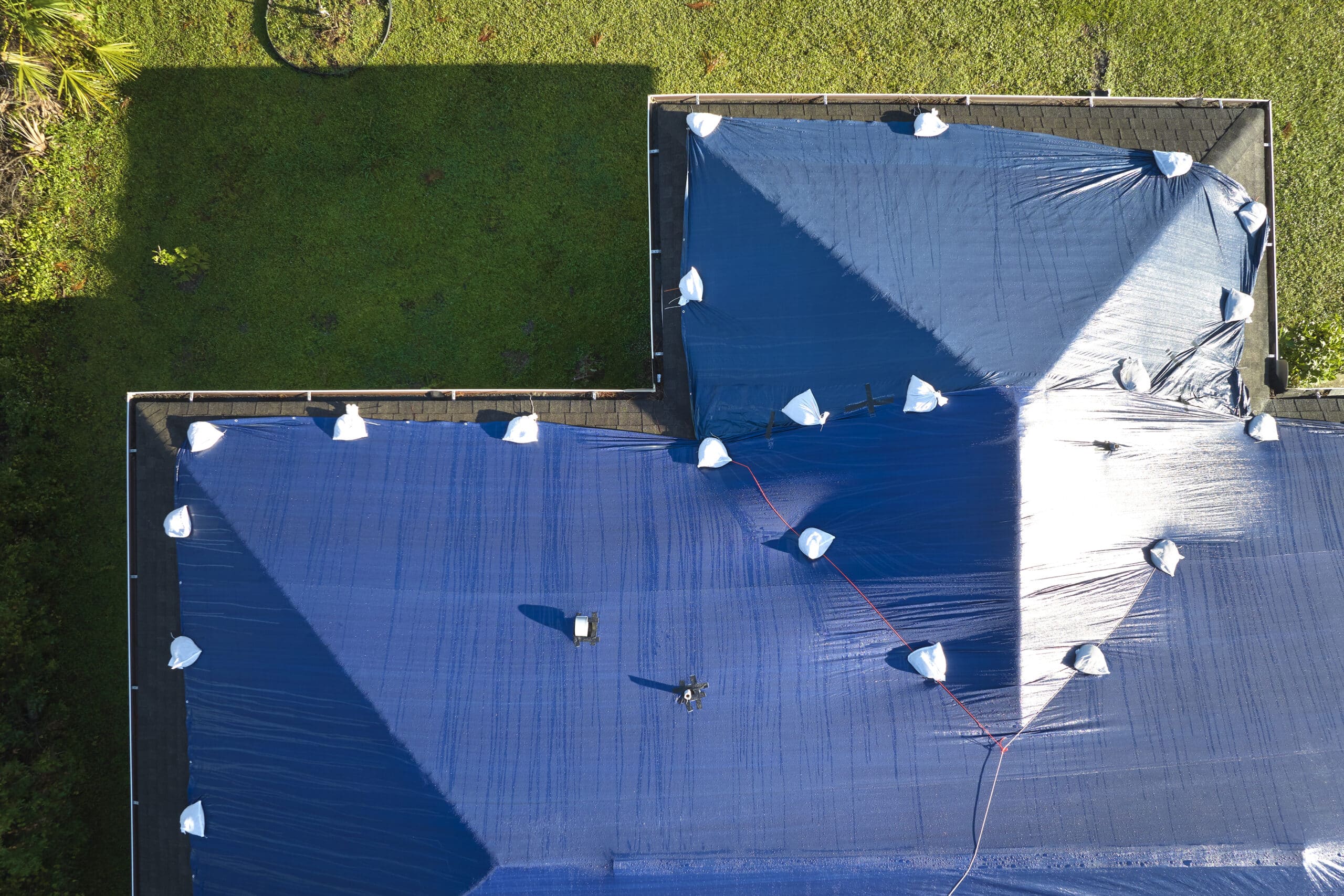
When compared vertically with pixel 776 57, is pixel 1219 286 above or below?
below

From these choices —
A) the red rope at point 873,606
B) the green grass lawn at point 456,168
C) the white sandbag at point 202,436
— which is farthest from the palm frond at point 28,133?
the red rope at point 873,606

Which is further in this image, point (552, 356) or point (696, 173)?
point (552, 356)

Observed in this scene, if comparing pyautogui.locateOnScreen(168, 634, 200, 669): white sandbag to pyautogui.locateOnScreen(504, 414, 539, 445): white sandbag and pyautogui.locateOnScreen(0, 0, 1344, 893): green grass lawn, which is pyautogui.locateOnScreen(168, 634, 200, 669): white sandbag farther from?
pyautogui.locateOnScreen(0, 0, 1344, 893): green grass lawn

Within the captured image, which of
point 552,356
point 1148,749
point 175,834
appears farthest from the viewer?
point 552,356

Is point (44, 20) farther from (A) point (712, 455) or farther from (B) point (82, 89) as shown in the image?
(A) point (712, 455)

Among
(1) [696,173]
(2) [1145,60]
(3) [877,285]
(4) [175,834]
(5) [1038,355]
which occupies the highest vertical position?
(2) [1145,60]

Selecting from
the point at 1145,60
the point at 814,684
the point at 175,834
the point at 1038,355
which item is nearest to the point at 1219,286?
the point at 1038,355

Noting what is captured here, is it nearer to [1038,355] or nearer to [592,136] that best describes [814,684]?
[1038,355]
